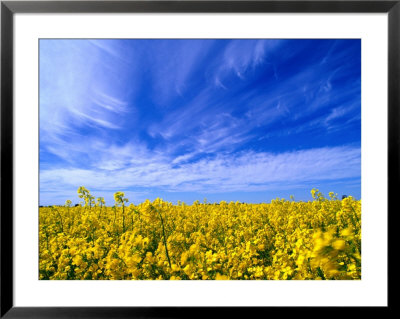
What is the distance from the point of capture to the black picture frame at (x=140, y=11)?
3.54 feet

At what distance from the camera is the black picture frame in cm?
108

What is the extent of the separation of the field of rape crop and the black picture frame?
175 millimetres

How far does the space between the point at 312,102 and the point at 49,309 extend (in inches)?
81.4

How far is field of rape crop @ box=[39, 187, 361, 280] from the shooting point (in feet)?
3.61

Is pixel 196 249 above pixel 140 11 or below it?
below

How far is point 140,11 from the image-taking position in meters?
1.16

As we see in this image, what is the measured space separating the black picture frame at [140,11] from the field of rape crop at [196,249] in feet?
0.58

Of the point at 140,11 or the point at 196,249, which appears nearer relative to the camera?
the point at 140,11

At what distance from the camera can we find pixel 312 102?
Answer: 1.63m

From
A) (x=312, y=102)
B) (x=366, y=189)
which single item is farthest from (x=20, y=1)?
(x=366, y=189)

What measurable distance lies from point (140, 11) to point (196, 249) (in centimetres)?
142

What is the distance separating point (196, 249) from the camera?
4.56ft

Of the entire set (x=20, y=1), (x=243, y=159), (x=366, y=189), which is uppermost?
(x=20, y=1)

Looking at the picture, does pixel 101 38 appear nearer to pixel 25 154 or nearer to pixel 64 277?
pixel 25 154
